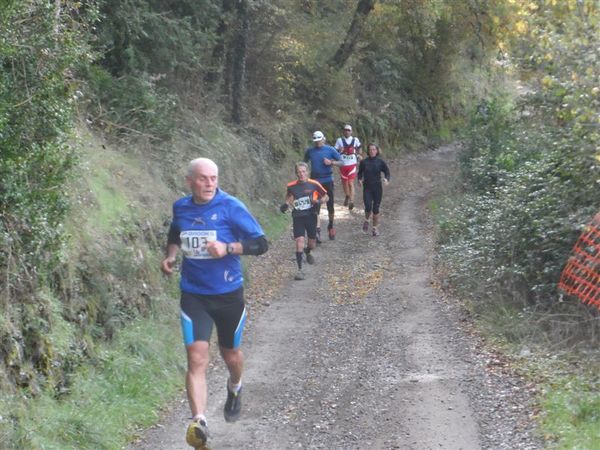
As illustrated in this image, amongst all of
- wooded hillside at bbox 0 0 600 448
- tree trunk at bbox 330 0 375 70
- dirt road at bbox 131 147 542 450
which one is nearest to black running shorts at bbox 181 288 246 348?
dirt road at bbox 131 147 542 450

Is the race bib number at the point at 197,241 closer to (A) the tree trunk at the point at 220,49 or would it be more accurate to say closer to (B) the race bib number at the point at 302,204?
(B) the race bib number at the point at 302,204

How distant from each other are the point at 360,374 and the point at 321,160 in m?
9.24

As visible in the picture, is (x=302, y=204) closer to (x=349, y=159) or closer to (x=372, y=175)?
(x=372, y=175)

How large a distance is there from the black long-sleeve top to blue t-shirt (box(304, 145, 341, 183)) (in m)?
1.12

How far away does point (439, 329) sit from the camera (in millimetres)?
11930

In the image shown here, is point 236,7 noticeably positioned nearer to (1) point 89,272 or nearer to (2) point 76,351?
(1) point 89,272

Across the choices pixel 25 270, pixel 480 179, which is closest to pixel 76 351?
pixel 25 270

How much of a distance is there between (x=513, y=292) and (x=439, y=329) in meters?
1.10

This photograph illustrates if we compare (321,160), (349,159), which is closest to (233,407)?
(321,160)

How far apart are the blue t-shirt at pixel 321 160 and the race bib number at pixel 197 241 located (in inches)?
447

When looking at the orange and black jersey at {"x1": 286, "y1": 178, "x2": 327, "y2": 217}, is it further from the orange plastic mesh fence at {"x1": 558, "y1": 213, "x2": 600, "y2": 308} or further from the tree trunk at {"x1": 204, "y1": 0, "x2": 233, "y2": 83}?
the orange plastic mesh fence at {"x1": 558, "y1": 213, "x2": 600, "y2": 308}

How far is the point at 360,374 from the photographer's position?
9875mm

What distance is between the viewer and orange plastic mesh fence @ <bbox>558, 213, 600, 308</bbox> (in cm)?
1009

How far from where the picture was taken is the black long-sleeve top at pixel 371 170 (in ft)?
64.7
